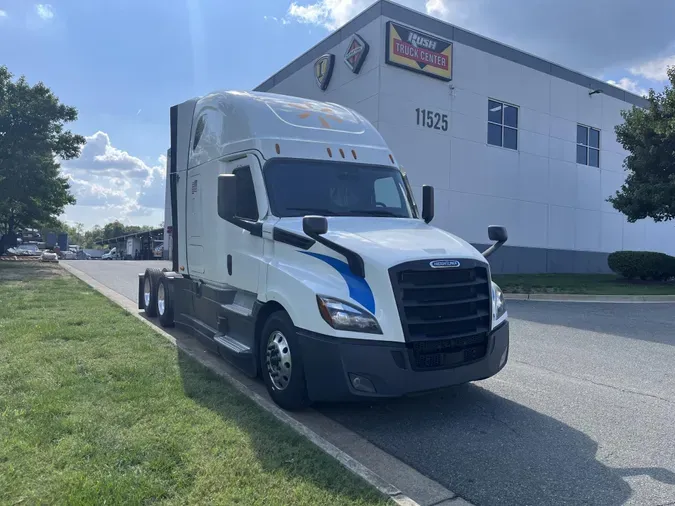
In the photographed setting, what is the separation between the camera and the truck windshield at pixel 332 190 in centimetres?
585

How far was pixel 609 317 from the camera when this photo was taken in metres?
12.0

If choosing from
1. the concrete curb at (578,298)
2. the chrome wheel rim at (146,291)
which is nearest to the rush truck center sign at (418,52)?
the concrete curb at (578,298)

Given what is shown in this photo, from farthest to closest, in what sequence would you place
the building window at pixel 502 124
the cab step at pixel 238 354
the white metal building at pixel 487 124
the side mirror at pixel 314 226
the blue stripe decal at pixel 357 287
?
the building window at pixel 502 124, the white metal building at pixel 487 124, the cab step at pixel 238 354, the side mirror at pixel 314 226, the blue stripe decal at pixel 357 287

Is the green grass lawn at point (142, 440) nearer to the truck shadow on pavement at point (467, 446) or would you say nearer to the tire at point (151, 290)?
the truck shadow on pavement at point (467, 446)

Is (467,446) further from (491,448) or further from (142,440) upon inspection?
(142,440)

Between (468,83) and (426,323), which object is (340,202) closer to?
(426,323)

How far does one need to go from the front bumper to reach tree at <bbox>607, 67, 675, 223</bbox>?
18968mm

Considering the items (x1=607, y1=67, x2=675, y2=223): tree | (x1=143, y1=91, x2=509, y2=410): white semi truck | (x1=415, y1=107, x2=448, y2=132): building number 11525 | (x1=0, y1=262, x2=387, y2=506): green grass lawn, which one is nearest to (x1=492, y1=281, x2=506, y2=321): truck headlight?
(x1=143, y1=91, x2=509, y2=410): white semi truck

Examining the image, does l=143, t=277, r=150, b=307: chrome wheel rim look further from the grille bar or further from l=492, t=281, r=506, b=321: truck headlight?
l=492, t=281, r=506, b=321: truck headlight

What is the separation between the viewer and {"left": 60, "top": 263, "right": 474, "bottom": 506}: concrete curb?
11.5 feet

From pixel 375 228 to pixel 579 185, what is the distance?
2435 cm

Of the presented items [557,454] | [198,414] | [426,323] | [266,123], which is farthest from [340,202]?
[557,454]

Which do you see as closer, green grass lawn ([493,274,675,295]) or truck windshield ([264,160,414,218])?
truck windshield ([264,160,414,218])

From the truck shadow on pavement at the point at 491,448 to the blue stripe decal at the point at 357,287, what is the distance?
1149 mm
